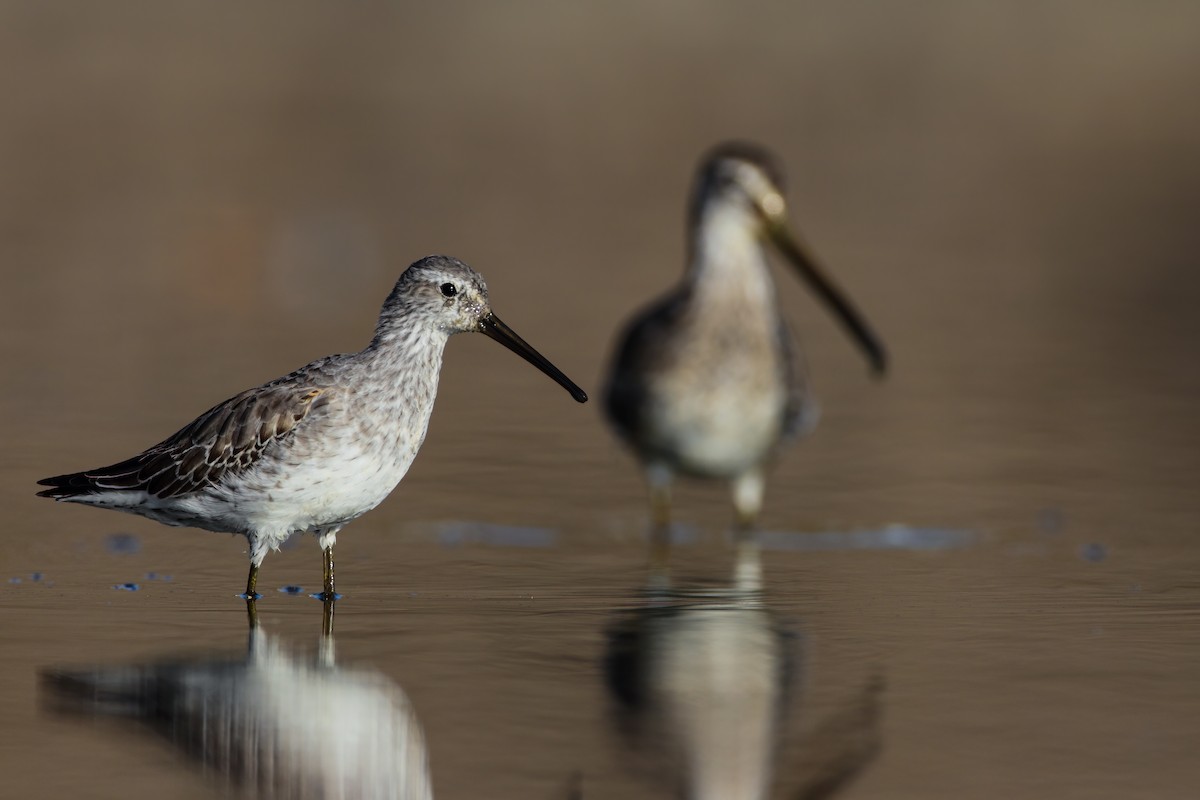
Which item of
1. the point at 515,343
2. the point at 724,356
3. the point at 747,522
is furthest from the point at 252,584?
the point at 724,356

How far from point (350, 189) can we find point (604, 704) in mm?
23251

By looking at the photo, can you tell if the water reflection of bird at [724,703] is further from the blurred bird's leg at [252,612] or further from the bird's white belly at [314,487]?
the blurred bird's leg at [252,612]

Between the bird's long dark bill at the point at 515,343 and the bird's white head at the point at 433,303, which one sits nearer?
the bird's white head at the point at 433,303

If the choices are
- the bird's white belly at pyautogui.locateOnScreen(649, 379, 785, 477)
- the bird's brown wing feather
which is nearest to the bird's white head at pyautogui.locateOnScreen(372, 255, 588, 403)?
the bird's brown wing feather

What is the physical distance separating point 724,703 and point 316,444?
2186 millimetres

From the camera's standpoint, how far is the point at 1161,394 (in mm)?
16297

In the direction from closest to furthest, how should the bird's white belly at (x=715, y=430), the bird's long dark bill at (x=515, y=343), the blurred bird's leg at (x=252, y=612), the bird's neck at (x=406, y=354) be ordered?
the blurred bird's leg at (x=252, y=612) < the bird's neck at (x=406, y=354) < the bird's long dark bill at (x=515, y=343) < the bird's white belly at (x=715, y=430)

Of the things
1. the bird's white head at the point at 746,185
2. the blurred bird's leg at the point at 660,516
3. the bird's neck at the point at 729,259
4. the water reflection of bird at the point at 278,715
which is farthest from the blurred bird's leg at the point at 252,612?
the bird's white head at the point at 746,185

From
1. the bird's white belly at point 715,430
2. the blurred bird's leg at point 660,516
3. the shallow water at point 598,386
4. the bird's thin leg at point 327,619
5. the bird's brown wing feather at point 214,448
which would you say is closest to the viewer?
the shallow water at point 598,386

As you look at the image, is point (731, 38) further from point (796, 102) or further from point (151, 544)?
point (151, 544)

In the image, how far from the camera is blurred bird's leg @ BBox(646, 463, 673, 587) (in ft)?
33.9

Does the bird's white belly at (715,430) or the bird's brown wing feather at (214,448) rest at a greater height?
the bird's white belly at (715,430)

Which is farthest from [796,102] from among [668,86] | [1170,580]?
[1170,580]

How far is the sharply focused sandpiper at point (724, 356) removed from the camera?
12.1 meters
